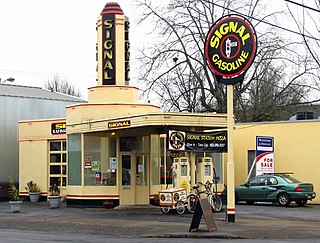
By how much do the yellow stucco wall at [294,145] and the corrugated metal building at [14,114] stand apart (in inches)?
448

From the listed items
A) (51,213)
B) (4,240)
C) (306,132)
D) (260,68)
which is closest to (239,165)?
(306,132)

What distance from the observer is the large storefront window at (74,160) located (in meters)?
29.1

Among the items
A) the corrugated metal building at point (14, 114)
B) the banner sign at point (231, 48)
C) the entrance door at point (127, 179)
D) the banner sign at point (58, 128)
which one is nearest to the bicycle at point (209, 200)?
the entrance door at point (127, 179)

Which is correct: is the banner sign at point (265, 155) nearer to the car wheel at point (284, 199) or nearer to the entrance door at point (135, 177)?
the car wheel at point (284, 199)

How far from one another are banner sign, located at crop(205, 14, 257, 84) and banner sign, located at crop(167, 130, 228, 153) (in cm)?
415

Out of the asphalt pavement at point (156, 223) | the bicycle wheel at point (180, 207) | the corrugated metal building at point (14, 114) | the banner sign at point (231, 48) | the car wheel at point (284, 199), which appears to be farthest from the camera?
the corrugated metal building at point (14, 114)

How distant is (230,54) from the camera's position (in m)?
21.2

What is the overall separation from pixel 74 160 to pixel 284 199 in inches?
384

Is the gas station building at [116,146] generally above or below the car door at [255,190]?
above

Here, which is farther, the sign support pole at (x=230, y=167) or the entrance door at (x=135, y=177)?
the entrance door at (x=135, y=177)

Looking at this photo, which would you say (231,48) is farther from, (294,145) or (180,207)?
(294,145)

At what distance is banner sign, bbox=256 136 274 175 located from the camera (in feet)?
104

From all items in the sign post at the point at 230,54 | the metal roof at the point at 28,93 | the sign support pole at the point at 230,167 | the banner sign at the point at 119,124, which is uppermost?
the metal roof at the point at 28,93

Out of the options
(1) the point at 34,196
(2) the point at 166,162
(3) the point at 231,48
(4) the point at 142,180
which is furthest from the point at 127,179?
(3) the point at 231,48
